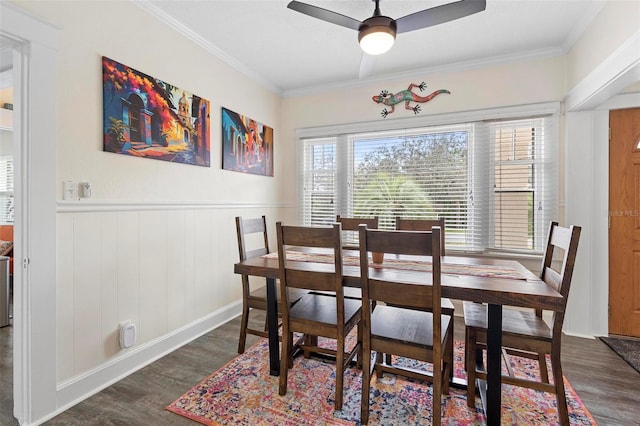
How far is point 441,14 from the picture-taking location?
178 cm

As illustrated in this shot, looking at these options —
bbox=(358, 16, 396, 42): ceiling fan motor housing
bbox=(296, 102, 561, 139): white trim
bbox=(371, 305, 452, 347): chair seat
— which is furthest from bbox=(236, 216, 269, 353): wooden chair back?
bbox=(296, 102, 561, 139): white trim

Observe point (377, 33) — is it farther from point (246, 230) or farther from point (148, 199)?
point (148, 199)

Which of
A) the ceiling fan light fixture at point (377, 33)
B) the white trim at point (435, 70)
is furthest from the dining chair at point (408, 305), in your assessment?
the white trim at point (435, 70)

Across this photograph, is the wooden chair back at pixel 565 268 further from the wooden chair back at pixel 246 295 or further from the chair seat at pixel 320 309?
the wooden chair back at pixel 246 295

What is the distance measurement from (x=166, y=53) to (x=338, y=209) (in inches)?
94.5

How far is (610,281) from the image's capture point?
9.48 feet

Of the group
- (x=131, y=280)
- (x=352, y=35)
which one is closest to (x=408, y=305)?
(x=131, y=280)

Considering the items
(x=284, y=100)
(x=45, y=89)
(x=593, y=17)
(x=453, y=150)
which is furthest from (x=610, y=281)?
(x=45, y=89)

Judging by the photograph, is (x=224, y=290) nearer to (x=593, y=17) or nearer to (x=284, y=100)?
(x=284, y=100)

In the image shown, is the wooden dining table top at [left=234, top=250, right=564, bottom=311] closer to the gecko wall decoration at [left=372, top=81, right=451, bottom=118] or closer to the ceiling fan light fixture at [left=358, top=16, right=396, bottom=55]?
the ceiling fan light fixture at [left=358, top=16, right=396, bottom=55]

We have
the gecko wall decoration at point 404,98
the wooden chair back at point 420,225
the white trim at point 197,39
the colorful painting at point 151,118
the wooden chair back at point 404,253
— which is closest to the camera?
the wooden chair back at point 404,253

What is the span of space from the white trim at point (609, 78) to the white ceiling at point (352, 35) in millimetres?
453

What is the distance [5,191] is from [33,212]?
4857 mm

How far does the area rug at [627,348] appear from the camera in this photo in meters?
2.36
